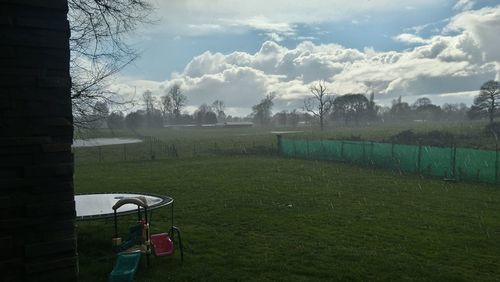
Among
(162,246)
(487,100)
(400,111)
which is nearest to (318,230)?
(162,246)

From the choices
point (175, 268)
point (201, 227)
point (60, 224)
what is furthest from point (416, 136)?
point (60, 224)

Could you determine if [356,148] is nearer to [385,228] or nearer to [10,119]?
[385,228]

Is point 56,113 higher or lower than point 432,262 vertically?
higher

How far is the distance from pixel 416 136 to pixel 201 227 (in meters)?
32.9

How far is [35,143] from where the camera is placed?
3.44 m

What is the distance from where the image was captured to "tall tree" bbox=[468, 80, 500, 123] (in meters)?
58.1

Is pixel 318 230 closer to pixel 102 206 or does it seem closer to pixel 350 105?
pixel 102 206

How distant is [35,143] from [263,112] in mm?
135030

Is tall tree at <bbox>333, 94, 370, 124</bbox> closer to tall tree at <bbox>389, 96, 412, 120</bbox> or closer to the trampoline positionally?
tall tree at <bbox>389, 96, 412, 120</bbox>

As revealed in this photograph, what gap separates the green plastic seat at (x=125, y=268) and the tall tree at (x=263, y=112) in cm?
12423

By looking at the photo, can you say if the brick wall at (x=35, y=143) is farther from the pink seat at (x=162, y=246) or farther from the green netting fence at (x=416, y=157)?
the green netting fence at (x=416, y=157)

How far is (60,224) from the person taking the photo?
358 cm

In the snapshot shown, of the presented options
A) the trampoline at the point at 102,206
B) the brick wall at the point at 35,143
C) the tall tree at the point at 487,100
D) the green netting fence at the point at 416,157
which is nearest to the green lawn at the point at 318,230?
the trampoline at the point at 102,206

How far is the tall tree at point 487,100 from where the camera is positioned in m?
58.1
